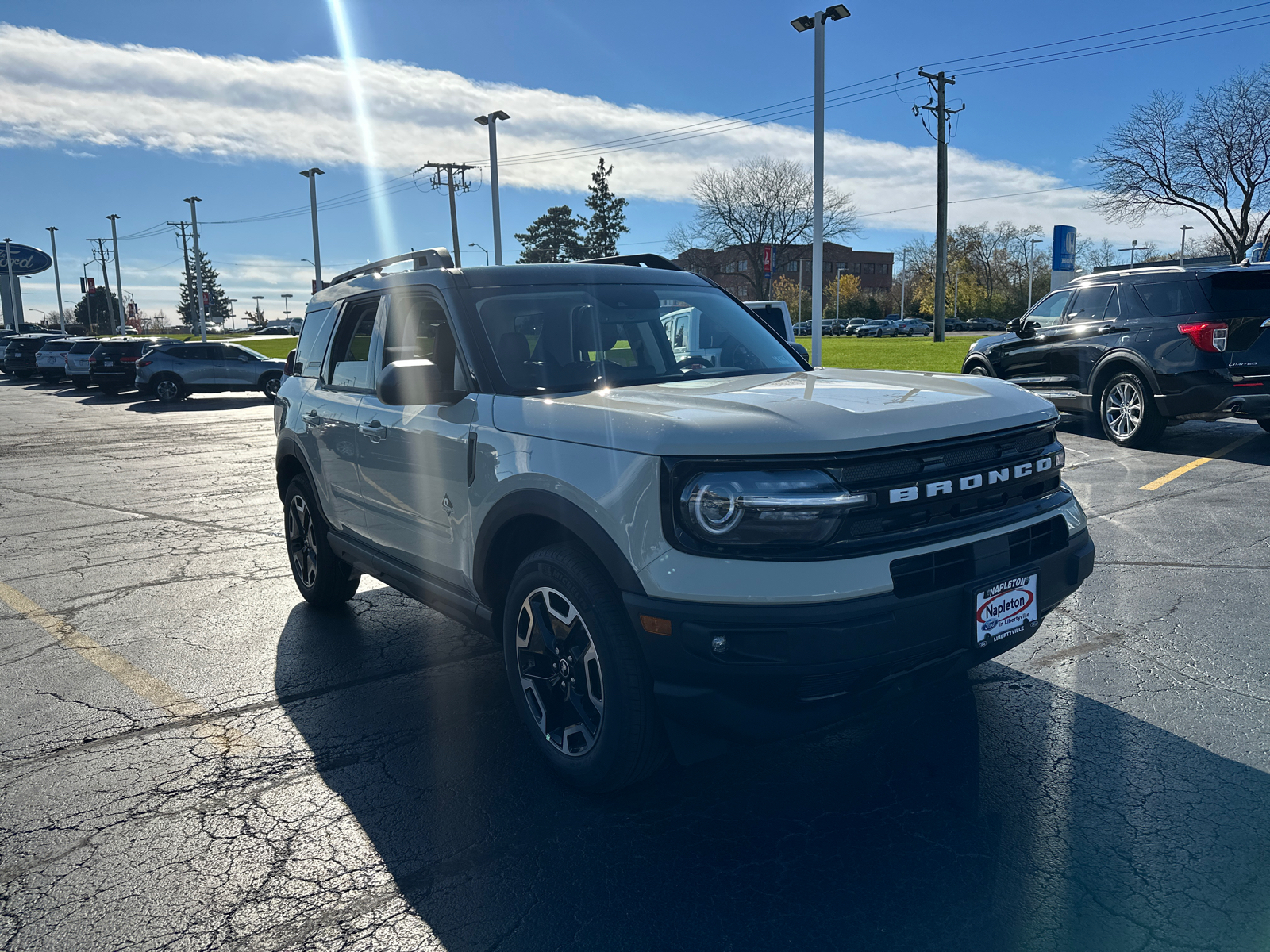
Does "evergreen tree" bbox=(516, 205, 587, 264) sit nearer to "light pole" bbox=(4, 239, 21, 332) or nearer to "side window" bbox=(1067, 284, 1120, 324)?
"light pole" bbox=(4, 239, 21, 332)

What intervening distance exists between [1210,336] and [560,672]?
9.17 metres

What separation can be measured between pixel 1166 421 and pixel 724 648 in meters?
9.77

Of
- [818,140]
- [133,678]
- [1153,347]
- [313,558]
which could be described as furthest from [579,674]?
[818,140]

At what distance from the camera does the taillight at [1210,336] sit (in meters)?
9.52

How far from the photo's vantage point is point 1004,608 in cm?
297

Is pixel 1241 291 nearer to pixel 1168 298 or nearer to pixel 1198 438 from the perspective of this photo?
pixel 1168 298

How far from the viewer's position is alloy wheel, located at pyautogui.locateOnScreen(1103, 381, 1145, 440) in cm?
1044

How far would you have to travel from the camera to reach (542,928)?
2500mm

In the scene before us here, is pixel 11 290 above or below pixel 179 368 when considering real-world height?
above

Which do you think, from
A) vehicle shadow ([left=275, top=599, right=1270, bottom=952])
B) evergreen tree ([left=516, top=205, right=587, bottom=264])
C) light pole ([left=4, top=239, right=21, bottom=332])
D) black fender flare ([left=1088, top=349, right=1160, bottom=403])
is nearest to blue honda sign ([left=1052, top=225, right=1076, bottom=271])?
black fender flare ([left=1088, top=349, right=1160, bottom=403])

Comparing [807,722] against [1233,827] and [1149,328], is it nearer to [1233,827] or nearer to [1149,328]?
[1233,827]

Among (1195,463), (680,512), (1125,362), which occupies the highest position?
(1125,362)

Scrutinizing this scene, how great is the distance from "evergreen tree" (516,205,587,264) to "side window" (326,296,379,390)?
3044 inches

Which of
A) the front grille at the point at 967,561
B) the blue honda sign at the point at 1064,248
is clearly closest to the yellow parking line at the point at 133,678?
the front grille at the point at 967,561
